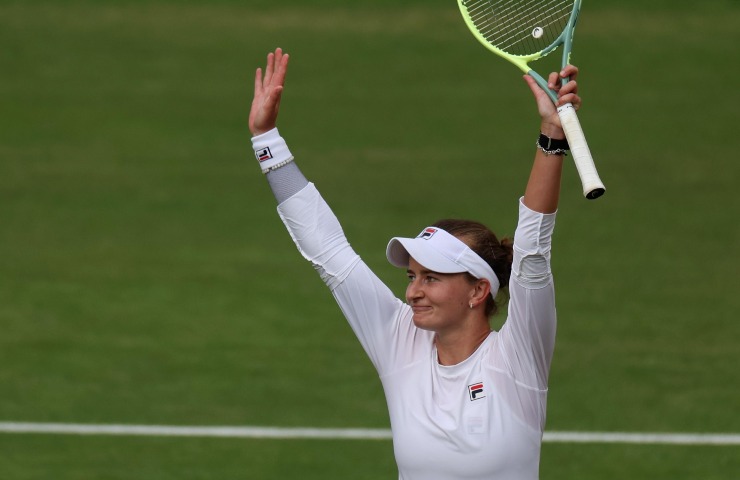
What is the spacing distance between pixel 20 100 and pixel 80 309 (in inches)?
235

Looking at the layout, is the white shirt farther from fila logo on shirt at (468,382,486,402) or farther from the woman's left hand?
the woman's left hand

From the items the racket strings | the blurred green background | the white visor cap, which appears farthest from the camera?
the blurred green background

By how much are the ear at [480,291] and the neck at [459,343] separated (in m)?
0.08

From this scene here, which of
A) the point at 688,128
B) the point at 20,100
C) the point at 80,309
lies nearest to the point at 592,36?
the point at 688,128

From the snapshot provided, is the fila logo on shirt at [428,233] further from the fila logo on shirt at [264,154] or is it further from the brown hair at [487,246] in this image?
the fila logo on shirt at [264,154]

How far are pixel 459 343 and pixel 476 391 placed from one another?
231 mm

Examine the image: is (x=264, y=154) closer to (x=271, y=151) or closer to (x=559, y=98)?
(x=271, y=151)

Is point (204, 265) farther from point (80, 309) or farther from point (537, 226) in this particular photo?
point (537, 226)

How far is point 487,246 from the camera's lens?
539 centimetres

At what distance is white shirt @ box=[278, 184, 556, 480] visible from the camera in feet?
16.1

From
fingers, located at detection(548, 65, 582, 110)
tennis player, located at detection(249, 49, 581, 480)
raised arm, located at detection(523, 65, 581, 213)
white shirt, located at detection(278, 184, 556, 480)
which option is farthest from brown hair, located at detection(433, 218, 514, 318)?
fingers, located at detection(548, 65, 582, 110)

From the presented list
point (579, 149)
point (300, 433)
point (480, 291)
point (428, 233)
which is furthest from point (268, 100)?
point (300, 433)

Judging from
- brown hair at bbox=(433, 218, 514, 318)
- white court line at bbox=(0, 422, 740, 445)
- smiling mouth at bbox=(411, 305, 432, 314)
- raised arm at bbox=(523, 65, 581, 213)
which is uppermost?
raised arm at bbox=(523, 65, 581, 213)

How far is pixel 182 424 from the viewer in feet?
30.9
